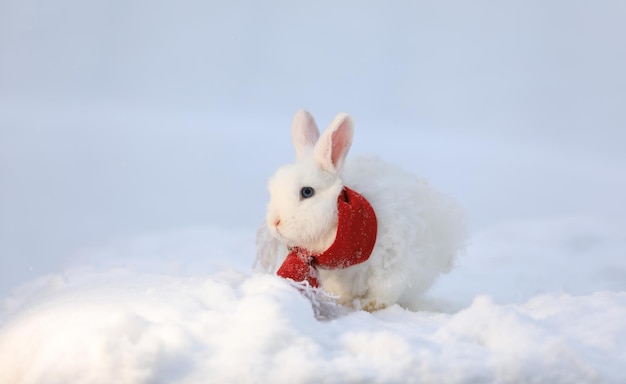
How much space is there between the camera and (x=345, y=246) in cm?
166

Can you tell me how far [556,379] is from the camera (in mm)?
1148

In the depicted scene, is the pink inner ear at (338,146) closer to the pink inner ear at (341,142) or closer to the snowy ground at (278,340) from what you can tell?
the pink inner ear at (341,142)

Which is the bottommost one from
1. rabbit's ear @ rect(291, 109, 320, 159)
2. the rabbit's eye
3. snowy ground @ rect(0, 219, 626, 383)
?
snowy ground @ rect(0, 219, 626, 383)

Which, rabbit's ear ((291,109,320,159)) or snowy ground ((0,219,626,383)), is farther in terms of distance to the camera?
rabbit's ear ((291,109,320,159))

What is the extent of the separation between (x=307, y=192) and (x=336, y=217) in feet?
0.28

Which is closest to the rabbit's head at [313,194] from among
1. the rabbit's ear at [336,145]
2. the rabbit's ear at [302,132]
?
the rabbit's ear at [336,145]

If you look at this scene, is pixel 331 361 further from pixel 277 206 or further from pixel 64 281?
pixel 64 281

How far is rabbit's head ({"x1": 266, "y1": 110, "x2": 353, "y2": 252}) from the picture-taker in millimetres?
1685

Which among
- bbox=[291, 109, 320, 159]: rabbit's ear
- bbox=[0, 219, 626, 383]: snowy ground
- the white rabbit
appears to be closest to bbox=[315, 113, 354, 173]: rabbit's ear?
the white rabbit

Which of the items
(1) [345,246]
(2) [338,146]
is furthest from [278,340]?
(2) [338,146]

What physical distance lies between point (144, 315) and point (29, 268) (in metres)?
1.31

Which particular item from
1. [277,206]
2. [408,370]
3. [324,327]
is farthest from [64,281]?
[408,370]

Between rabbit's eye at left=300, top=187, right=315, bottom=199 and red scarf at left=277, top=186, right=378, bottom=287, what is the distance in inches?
2.4

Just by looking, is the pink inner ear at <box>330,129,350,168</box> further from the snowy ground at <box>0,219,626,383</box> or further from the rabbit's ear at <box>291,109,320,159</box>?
the snowy ground at <box>0,219,626,383</box>
